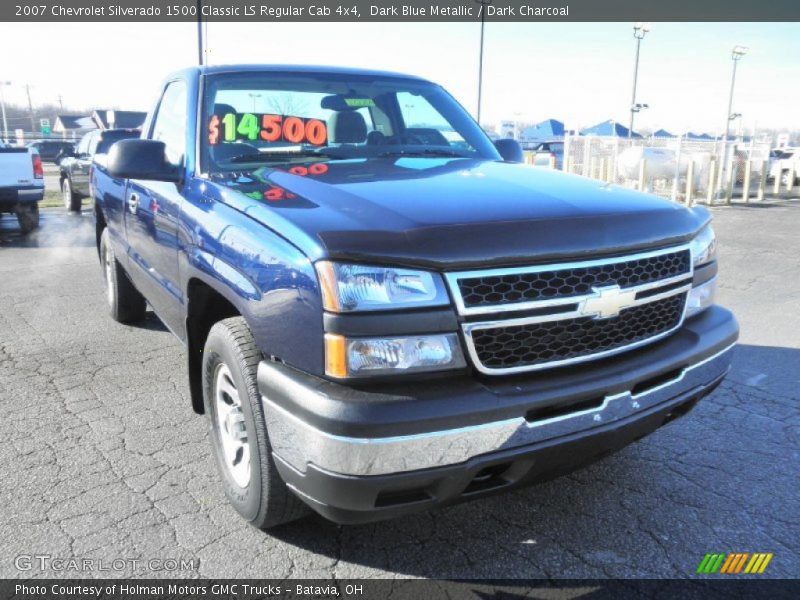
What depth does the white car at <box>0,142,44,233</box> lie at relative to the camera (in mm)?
10797

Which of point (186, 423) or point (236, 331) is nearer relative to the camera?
point (236, 331)

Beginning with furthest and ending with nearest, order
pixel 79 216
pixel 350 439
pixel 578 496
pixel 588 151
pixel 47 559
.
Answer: pixel 588 151, pixel 79 216, pixel 578 496, pixel 47 559, pixel 350 439

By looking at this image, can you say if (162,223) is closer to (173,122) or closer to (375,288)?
(173,122)

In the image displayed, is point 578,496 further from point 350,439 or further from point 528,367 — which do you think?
point 350,439

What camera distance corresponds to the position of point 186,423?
3.72 metres

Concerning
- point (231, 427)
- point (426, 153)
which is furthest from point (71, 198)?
point (231, 427)

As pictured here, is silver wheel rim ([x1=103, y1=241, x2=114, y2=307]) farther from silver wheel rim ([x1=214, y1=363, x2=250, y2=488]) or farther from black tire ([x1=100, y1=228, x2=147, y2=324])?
silver wheel rim ([x1=214, y1=363, x2=250, y2=488])

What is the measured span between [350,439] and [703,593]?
1412 mm

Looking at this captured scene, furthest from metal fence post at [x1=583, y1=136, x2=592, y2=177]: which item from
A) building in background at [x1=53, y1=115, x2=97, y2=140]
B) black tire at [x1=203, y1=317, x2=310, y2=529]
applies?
building in background at [x1=53, y1=115, x2=97, y2=140]

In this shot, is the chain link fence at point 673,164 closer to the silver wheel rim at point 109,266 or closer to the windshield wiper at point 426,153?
the silver wheel rim at point 109,266

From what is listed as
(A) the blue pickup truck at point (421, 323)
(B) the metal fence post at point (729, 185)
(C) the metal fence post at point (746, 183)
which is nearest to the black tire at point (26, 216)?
(A) the blue pickup truck at point (421, 323)

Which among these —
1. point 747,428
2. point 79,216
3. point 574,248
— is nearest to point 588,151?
point 79,216

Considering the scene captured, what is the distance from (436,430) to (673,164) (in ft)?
54.1

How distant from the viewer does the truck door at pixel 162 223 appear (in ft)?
10.8
